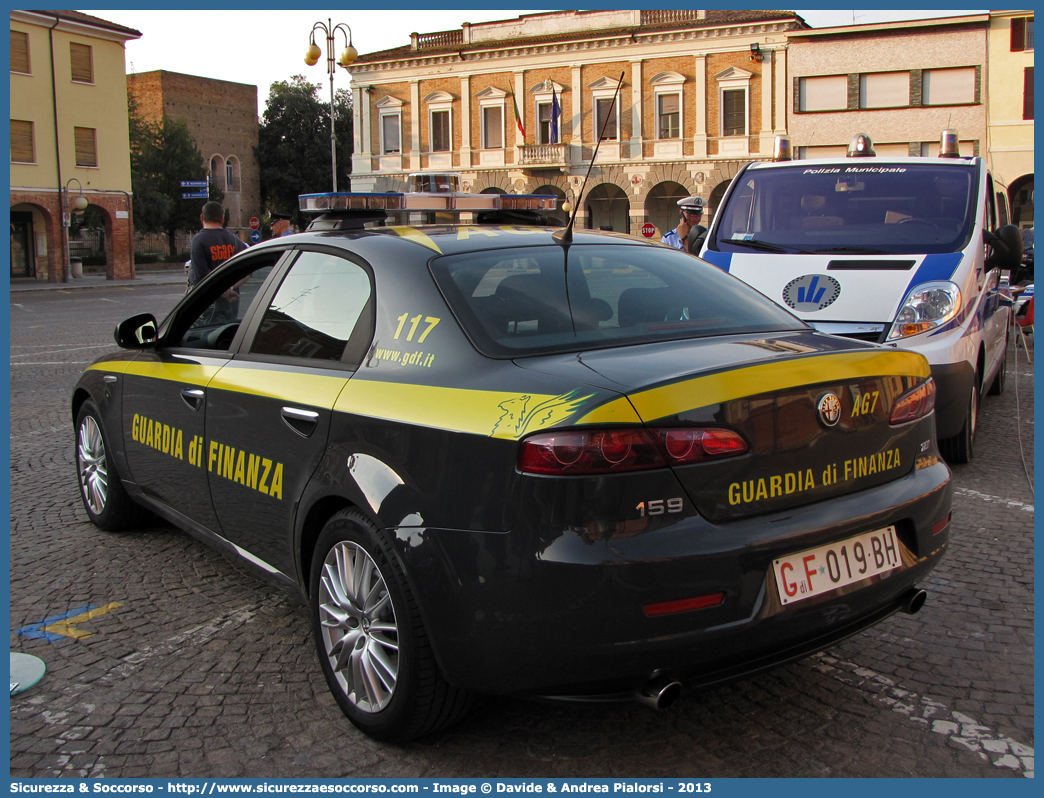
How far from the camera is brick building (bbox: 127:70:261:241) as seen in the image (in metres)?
65.4

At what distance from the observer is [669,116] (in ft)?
151

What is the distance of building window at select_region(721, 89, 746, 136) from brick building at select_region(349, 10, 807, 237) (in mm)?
51

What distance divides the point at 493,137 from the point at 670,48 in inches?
379

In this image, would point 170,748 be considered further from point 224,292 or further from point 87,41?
point 87,41

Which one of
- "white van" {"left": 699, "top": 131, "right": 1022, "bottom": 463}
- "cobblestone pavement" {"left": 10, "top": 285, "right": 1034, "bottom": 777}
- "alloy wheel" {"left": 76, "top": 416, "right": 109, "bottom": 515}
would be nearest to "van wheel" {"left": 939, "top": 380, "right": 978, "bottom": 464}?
"white van" {"left": 699, "top": 131, "right": 1022, "bottom": 463}

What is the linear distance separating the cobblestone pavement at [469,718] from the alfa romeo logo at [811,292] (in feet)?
6.83

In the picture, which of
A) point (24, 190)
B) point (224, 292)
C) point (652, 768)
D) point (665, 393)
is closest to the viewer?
point (665, 393)

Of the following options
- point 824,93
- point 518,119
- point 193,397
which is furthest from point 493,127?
point 193,397

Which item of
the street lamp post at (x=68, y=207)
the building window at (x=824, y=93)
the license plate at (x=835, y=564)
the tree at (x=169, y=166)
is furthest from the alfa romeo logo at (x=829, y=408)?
the tree at (x=169, y=166)

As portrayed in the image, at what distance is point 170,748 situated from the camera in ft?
9.41

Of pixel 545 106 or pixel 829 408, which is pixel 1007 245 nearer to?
pixel 829 408

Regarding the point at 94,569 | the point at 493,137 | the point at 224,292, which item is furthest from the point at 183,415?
the point at 493,137

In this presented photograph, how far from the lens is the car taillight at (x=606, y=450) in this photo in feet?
7.78

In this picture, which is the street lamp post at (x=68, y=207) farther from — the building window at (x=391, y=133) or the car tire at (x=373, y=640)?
the car tire at (x=373, y=640)
